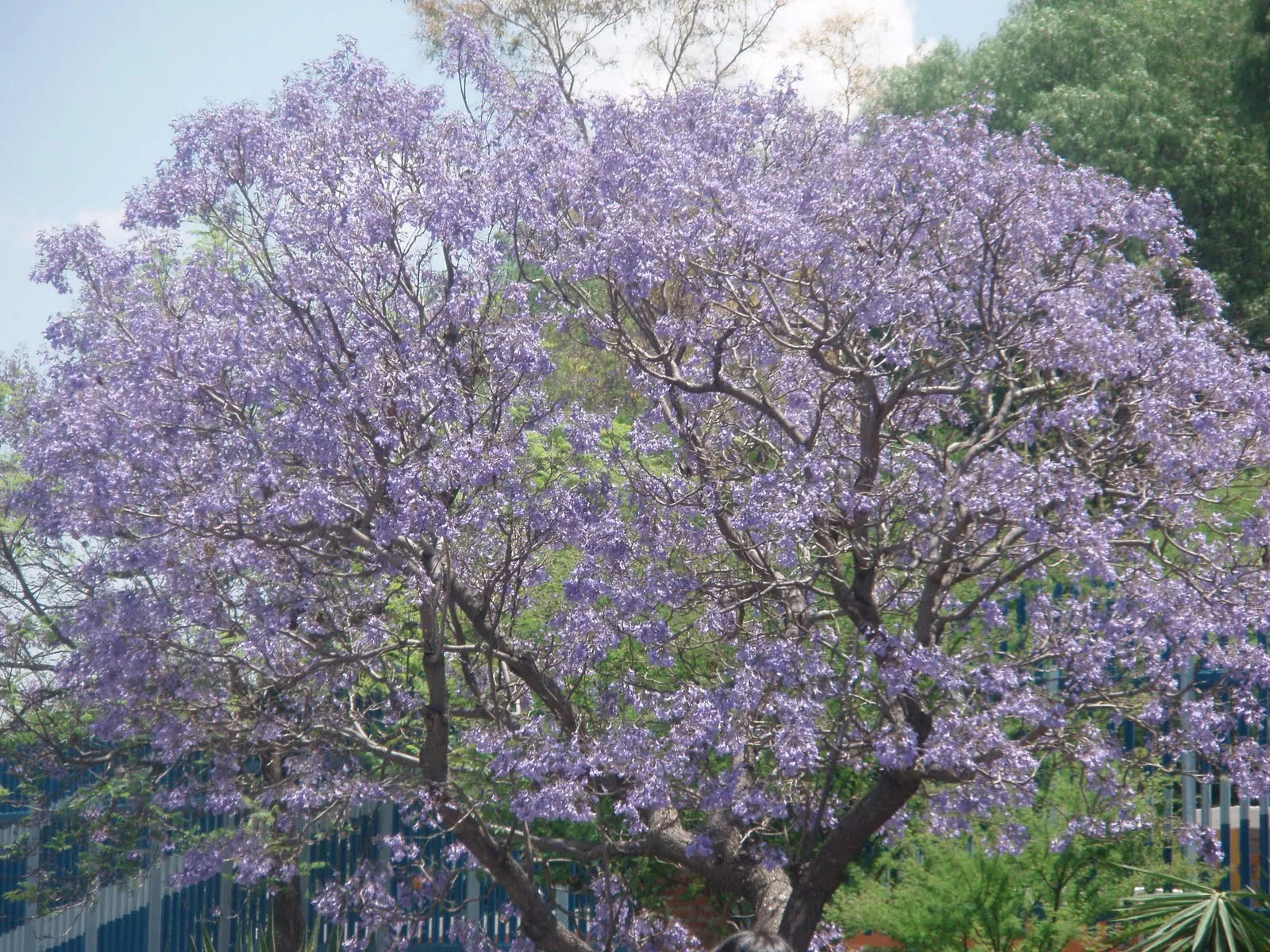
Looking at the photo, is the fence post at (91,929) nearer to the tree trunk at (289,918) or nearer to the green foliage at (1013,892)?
the tree trunk at (289,918)

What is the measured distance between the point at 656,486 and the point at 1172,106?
11926 millimetres

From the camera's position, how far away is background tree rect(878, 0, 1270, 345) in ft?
50.5

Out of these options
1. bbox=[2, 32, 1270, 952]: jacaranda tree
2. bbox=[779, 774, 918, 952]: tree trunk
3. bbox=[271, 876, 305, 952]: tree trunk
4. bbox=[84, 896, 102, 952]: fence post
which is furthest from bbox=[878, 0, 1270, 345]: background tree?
bbox=[84, 896, 102, 952]: fence post

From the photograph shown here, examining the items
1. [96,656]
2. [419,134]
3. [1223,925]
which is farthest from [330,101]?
[1223,925]

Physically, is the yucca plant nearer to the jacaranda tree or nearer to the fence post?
the jacaranda tree

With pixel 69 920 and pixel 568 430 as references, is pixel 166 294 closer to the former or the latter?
pixel 568 430

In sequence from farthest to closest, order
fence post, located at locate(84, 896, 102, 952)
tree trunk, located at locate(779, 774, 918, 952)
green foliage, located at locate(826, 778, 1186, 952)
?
fence post, located at locate(84, 896, 102, 952) → tree trunk, located at locate(779, 774, 918, 952) → green foliage, located at locate(826, 778, 1186, 952)

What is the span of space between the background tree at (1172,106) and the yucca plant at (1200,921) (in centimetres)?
1106

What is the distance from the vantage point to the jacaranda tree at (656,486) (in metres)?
6.12

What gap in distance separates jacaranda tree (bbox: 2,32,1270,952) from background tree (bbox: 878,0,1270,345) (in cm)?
857

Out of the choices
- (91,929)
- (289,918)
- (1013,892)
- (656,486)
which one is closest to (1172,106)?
(656,486)

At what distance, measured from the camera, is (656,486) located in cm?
700

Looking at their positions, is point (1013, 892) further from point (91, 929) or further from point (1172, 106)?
point (1172, 106)

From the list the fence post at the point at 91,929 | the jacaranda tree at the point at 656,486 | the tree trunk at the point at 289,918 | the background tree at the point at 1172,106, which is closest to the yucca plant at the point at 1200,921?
the jacaranda tree at the point at 656,486
